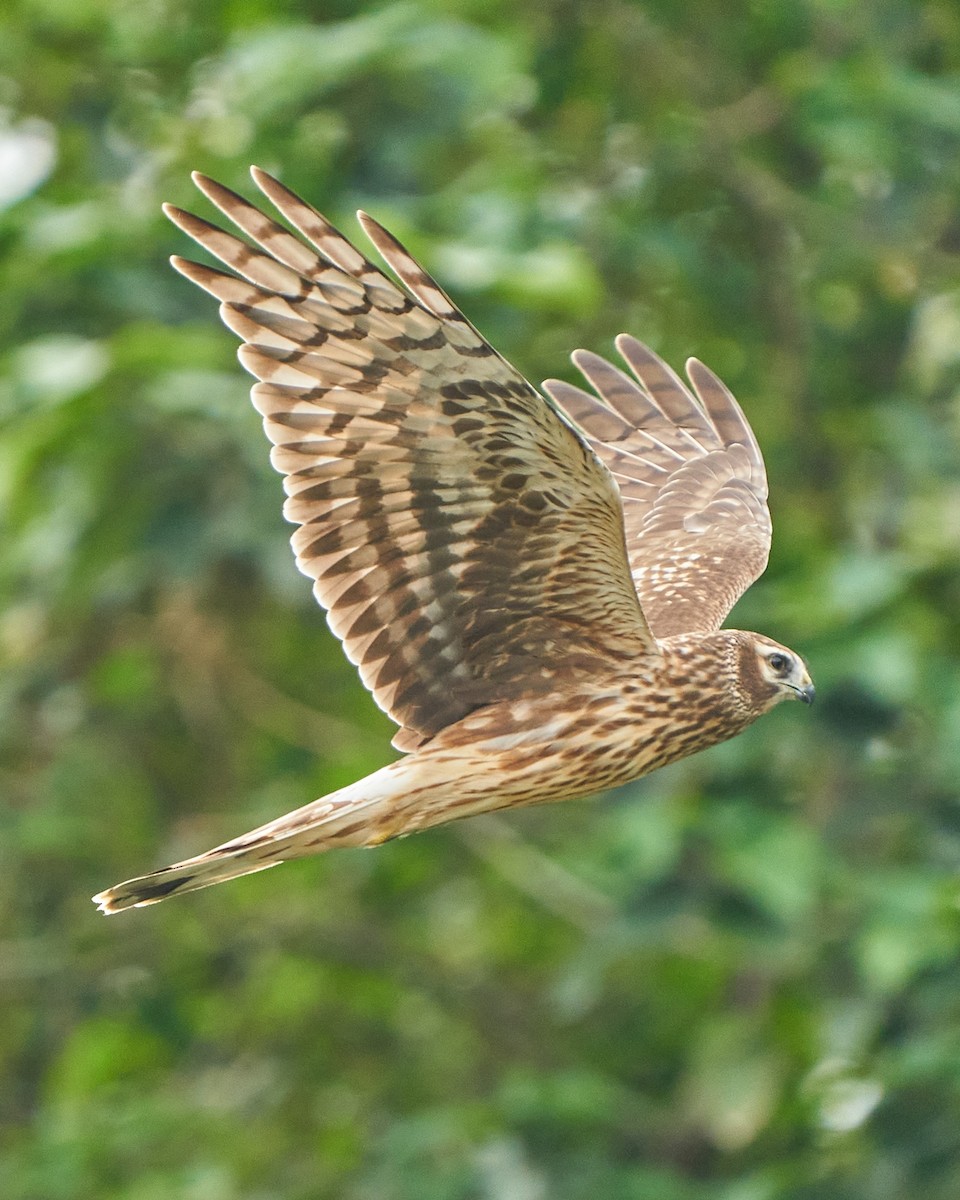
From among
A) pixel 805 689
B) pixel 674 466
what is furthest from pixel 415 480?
pixel 674 466

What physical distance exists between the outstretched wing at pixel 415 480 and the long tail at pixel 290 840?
0.27 meters

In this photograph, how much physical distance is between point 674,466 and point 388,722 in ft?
9.21

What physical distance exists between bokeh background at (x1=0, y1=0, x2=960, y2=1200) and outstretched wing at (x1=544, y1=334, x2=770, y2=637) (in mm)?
360

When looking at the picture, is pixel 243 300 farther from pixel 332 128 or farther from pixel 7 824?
pixel 7 824

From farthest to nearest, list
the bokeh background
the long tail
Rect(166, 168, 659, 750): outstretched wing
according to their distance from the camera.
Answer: the bokeh background → the long tail → Rect(166, 168, 659, 750): outstretched wing

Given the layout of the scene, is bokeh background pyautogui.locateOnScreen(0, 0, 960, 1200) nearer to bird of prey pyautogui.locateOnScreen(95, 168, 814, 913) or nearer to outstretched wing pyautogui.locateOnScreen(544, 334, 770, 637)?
outstretched wing pyautogui.locateOnScreen(544, 334, 770, 637)

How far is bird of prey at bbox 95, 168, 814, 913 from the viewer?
468cm

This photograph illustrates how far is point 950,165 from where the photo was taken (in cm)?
879

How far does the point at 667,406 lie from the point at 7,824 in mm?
3196

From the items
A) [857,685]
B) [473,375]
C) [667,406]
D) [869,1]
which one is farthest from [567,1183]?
[869,1]

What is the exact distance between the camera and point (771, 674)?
5.69 metres

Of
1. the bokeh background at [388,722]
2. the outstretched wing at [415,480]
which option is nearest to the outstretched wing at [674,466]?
the bokeh background at [388,722]

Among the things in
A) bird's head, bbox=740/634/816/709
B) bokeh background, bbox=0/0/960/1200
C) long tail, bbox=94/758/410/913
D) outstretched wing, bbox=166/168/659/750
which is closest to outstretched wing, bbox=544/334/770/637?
bokeh background, bbox=0/0/960/1200

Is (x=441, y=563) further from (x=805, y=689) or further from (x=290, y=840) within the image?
(x=805, y=689)
